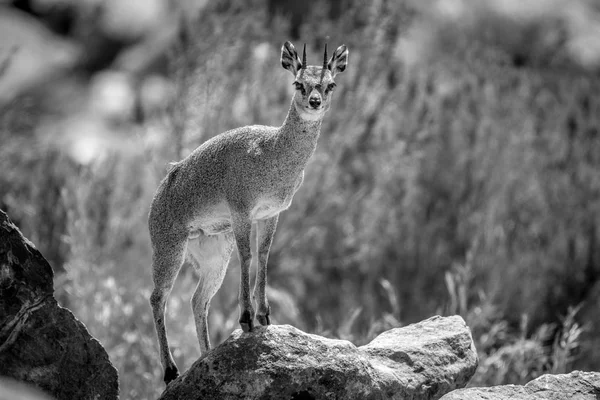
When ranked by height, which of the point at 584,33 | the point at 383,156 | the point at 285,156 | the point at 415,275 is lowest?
the point at 285,156

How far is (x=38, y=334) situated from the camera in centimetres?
475

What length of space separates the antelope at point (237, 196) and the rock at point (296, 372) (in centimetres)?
19

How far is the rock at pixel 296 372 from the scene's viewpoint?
4637 millimetres

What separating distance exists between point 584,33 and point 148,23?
10.9 metres

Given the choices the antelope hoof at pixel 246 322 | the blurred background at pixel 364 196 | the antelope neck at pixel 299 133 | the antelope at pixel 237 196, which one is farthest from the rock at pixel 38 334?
the blurred background at pixel 364 196

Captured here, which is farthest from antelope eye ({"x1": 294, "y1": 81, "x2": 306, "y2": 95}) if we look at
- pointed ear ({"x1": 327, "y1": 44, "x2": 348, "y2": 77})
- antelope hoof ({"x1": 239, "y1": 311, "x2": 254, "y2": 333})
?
antelope hoof ({"x1": 239, "y1": 311, "x2": 254, "y2": 333})

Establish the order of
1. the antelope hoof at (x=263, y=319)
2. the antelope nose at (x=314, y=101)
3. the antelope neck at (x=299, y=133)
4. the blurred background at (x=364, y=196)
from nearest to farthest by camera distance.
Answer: the antelope nose at (x=314, y=101) → the antelope neck at (x=299, y=133) → the antelope hoof at (x=263, y=319) → the blurred background at (x=364, y=196)

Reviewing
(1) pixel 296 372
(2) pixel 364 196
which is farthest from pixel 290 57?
(2) pixel 364 196

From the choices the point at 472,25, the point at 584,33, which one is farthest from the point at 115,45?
the point at 584,33

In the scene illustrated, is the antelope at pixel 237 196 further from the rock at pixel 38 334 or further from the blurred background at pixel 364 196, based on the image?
the blurred background at pixel 364 196

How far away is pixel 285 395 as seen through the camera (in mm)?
4637

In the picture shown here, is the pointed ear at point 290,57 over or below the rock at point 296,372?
over

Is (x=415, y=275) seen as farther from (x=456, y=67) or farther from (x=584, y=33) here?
(x=584, y=33)

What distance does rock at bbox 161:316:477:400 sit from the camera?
4.64 m
